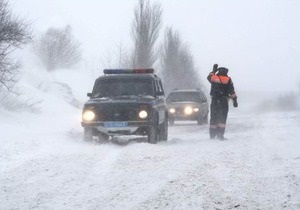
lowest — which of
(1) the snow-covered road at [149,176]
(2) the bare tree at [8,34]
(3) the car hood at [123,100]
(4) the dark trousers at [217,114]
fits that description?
(1) the snow-covered road at [149,176]

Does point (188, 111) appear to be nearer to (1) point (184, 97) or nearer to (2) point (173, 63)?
(1) point (184, 97)

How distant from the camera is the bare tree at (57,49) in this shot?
63.8 metres

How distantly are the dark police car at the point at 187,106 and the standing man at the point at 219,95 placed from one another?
30.7ft

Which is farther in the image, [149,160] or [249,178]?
[149,160]

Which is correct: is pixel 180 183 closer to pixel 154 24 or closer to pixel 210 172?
pixel 210 172

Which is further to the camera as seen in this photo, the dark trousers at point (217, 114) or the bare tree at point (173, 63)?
the bare tree at point (173, 63)

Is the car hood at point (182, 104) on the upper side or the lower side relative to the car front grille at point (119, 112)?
upper

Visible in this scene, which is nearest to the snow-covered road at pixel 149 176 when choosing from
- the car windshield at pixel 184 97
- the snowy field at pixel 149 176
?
the snowy field at pixel 149 176

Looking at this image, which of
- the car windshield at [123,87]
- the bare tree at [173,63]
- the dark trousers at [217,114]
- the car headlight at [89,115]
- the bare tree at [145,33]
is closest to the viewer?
the car headlight at [89,115]

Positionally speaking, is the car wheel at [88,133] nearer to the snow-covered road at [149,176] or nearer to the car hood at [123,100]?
the car hood at [123,100]

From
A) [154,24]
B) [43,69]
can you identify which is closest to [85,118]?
[154,24]

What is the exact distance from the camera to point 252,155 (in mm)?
9398

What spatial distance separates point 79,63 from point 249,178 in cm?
6999

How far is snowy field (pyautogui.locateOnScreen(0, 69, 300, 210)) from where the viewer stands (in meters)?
5.96
